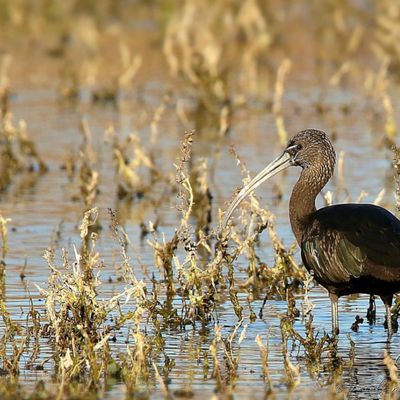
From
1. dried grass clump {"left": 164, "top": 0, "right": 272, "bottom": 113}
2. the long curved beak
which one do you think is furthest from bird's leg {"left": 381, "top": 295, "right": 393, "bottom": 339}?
dried grass clump {"left": 164, "top": 0, "right": 272, "bottom": 113}

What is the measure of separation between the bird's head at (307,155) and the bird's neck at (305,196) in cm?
5

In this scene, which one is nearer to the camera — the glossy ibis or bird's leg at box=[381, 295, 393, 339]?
the glossy ibis

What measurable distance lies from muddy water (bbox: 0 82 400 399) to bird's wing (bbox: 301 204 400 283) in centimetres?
50

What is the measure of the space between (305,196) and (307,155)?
324mm

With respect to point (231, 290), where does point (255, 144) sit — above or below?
above

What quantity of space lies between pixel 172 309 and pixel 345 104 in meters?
9.93

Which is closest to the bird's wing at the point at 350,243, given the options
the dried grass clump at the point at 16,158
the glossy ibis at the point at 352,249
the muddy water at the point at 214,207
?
the glossy ibis at the point at 352,249

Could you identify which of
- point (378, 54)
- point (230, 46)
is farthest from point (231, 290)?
point (230, 46)

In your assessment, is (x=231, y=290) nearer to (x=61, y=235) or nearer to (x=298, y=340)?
(x=298, y=340)

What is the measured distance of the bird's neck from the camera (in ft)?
29.5

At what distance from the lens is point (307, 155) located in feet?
30.4

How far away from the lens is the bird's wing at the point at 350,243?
8.23m

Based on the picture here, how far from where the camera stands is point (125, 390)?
274 inches

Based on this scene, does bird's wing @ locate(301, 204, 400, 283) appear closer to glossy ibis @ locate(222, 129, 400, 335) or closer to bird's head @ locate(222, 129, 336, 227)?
glossy ibis @ locate(222, 129, 400, 335)
